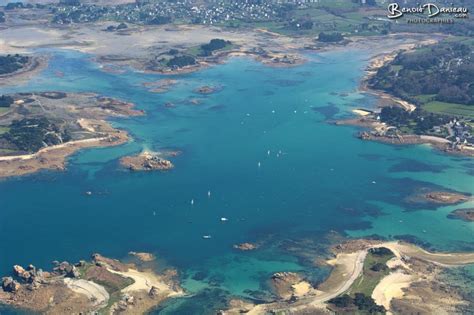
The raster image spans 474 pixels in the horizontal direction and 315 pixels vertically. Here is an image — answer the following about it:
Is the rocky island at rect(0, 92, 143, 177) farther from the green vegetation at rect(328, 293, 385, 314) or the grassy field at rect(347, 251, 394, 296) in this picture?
the green vegetation at rect(328, 293, 385, 314)

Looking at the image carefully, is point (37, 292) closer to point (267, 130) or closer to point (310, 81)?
point (267, 130)

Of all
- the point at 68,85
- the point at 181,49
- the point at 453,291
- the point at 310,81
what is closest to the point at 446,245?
the point at 453,291

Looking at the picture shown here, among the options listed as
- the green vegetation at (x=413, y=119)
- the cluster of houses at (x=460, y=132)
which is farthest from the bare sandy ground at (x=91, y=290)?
the green vegetation at (x=413, y=119)

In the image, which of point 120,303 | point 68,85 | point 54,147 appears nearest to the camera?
point 120,303

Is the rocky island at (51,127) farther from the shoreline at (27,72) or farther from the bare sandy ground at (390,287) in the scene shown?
the bare sandy ground at (390,287)

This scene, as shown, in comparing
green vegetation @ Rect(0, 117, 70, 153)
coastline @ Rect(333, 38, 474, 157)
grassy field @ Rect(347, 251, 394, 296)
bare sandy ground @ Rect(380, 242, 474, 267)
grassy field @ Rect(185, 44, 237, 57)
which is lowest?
bare sandy ground @ Rect(380, 242, 474, 267)

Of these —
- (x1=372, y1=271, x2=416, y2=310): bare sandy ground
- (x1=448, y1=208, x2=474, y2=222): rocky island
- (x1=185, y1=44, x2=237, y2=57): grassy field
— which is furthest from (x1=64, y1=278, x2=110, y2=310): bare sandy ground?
(x1=185, y1=44, x2=237, y2=57): grassy field
